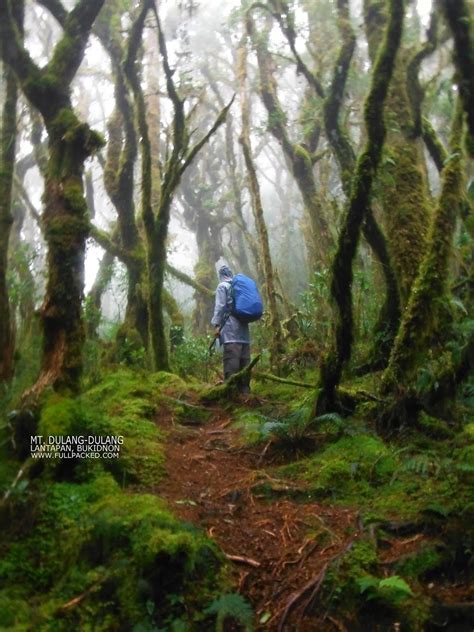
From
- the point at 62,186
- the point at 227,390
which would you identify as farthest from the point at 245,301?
the point at 62,186

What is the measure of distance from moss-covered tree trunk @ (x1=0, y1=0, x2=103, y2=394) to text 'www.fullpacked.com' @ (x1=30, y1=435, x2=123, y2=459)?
2.40ft

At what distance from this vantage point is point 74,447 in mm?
4242

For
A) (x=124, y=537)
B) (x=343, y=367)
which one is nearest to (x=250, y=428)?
(x=343, y=367)

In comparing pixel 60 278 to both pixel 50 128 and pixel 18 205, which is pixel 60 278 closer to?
pixel 50 128

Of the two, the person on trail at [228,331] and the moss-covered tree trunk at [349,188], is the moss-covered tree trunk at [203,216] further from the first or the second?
the person on trail at [228,331]

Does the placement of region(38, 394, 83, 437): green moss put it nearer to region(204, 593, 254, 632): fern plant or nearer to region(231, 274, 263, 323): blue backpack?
region(204, 593, 254, 632): fern plant

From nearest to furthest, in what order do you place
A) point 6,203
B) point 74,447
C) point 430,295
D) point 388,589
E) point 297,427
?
point 388,589
point 74,447
point 430,295
point 297,427
point 6,203

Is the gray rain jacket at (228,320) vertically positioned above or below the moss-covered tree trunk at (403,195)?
below

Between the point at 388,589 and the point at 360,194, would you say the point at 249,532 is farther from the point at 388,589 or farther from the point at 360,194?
the point at 360,194

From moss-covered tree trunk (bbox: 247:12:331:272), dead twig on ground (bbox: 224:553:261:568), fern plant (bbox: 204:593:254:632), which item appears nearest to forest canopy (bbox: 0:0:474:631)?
fern plant (bbox: 204:593:254:632)

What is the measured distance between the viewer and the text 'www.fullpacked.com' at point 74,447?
4082mm

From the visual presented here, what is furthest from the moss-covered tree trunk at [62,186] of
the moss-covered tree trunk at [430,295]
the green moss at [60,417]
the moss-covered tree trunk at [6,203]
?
the moss-covered tree trunk at [430,295]

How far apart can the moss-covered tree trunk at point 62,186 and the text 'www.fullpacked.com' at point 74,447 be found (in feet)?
2.40

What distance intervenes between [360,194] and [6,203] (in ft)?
15.0
